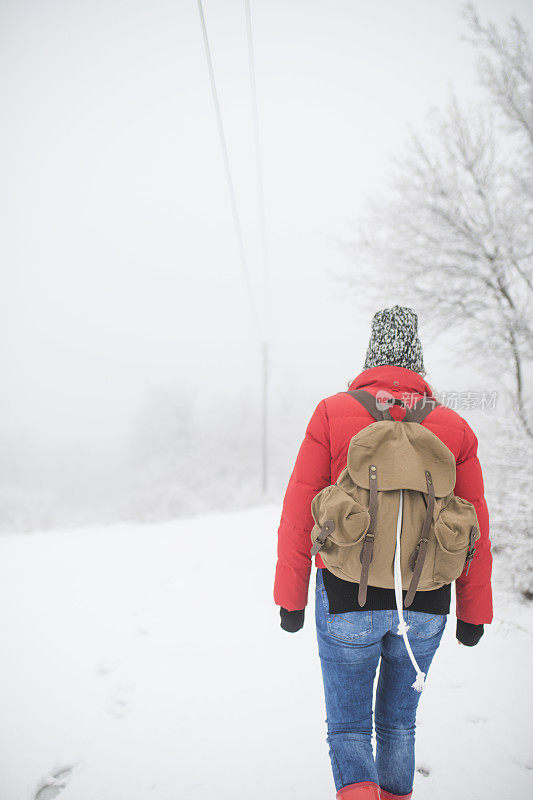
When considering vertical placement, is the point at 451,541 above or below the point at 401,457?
below

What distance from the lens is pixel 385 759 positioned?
51.4 inches

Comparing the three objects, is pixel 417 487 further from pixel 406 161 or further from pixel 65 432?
pixel 65 432

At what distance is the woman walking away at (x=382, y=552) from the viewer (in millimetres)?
1074

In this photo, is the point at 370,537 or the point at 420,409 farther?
the point at 420,409

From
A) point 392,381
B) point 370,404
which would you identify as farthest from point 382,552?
point 392,381

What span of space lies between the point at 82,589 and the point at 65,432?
151 feet

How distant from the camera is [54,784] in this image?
166 cm

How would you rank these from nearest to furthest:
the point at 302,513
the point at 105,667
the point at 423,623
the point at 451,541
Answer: the point at 451,541, the point at 423,623, the point at 302,513, the point at 105,667

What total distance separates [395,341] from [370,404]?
1.26 ft

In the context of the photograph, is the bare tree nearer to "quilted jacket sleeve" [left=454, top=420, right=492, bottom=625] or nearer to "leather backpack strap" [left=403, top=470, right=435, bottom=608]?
"quilted jacket sleeve" [left=454, top=420, right=492, bottom=625]

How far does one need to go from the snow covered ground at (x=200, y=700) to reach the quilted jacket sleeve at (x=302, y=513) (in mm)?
1113

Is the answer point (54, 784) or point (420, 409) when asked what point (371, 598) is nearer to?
point (420, 409)

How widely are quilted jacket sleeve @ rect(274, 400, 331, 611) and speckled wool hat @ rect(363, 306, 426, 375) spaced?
0.39m

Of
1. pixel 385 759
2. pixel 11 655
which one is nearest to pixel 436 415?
pixel 385 759
